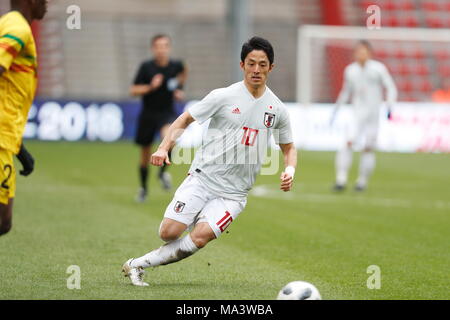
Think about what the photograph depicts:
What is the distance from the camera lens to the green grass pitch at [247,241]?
790cm

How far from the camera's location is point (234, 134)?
25.5 feet

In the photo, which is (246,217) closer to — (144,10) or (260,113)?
(260,113)

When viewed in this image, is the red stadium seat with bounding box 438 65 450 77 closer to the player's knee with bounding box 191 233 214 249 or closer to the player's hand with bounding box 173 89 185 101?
the player's hand with bounding box 173 89 185 101

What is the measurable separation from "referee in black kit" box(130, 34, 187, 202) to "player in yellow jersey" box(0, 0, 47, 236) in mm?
7366

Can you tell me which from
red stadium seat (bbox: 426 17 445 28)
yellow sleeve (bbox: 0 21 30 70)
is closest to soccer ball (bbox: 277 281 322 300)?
yellow sleeve (bbox: 0 21 30 70)

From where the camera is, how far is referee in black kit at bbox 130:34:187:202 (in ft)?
48.4

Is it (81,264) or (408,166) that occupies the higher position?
(81,264)

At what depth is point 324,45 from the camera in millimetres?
27312

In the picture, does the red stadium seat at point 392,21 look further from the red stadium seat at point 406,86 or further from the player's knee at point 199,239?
the player's knee at point 199,239

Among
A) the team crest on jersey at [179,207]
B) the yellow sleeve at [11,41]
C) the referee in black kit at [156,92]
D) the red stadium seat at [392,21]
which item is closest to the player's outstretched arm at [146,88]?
the referee in black kit at [156,92]

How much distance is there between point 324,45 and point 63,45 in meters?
7.81

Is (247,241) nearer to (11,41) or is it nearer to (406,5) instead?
(11,41)

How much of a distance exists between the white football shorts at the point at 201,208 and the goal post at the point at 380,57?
57.8 ft

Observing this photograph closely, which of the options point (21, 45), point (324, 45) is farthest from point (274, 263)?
point (324, 45)
